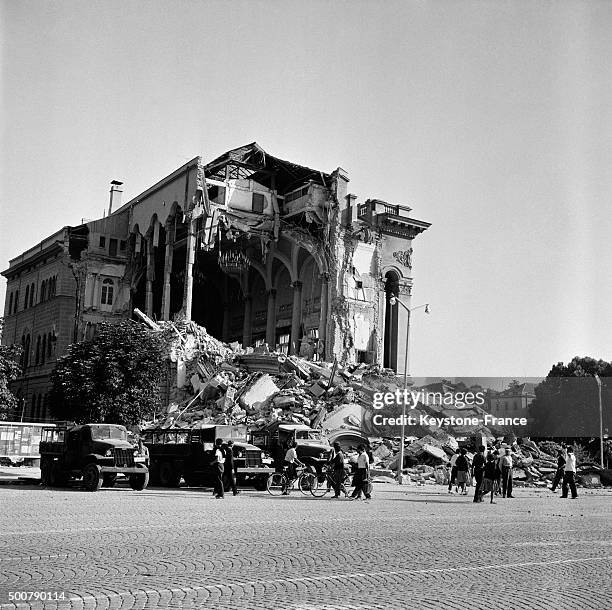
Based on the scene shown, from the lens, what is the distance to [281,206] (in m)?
64.0

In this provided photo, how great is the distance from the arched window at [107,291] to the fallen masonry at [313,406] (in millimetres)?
12950

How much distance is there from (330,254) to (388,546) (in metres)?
50.0

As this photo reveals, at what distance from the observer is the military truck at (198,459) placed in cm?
2692

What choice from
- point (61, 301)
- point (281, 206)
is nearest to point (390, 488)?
point (281, 206)

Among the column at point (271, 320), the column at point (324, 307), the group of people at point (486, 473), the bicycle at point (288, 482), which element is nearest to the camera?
the group of people at point (486, 473)

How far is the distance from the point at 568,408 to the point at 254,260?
27.7m

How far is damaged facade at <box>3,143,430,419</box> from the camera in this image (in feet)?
199

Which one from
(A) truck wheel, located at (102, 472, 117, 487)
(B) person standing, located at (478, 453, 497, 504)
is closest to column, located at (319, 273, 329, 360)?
(B) person standing, located at (478, 453, 497, 504)

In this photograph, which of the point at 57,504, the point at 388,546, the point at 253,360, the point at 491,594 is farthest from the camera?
the point at 253,360

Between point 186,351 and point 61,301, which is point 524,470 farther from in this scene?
point 61,301

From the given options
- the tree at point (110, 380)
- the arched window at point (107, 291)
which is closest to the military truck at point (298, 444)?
the tree at point (110, 380)

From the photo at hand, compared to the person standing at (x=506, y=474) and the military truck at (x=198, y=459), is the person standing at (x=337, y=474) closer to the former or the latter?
the military truck at (x=198, y=459)

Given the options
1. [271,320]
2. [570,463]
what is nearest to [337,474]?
[570,463]

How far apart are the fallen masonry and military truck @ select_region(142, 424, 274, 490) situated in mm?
10893
